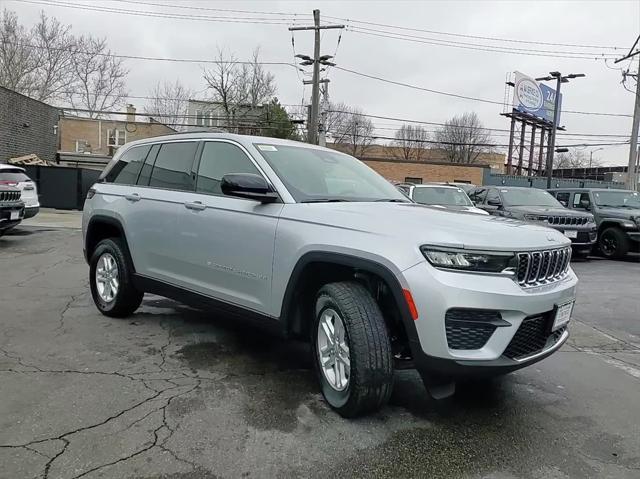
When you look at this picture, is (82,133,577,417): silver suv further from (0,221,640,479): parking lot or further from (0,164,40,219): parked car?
(0,164,40,219): parked car

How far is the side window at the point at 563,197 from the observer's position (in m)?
13.9

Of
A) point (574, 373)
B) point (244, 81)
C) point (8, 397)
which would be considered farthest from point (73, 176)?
point (244, 81)

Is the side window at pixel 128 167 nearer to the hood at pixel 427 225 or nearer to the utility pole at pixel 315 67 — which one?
the hood at pixel 427 225

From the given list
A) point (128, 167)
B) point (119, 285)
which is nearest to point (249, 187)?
point (119, 285)

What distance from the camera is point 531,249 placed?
9.76 feet

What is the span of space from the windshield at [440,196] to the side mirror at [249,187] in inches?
330

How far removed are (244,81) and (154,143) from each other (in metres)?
38.9

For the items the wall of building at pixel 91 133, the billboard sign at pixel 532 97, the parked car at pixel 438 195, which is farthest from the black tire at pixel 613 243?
the billboard sign at pixel 532 97

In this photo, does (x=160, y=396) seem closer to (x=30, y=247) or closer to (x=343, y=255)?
(x=343, y=255)

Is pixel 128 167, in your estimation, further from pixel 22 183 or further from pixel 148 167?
pixel 22 183

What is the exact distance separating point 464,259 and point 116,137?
4115 cm

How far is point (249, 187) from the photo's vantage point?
3541 mm

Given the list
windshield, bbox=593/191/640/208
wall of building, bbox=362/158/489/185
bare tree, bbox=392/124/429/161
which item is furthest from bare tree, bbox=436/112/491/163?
windshield, bbox=593/191/640/208

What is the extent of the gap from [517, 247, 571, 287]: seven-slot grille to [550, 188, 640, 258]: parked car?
404 inches
